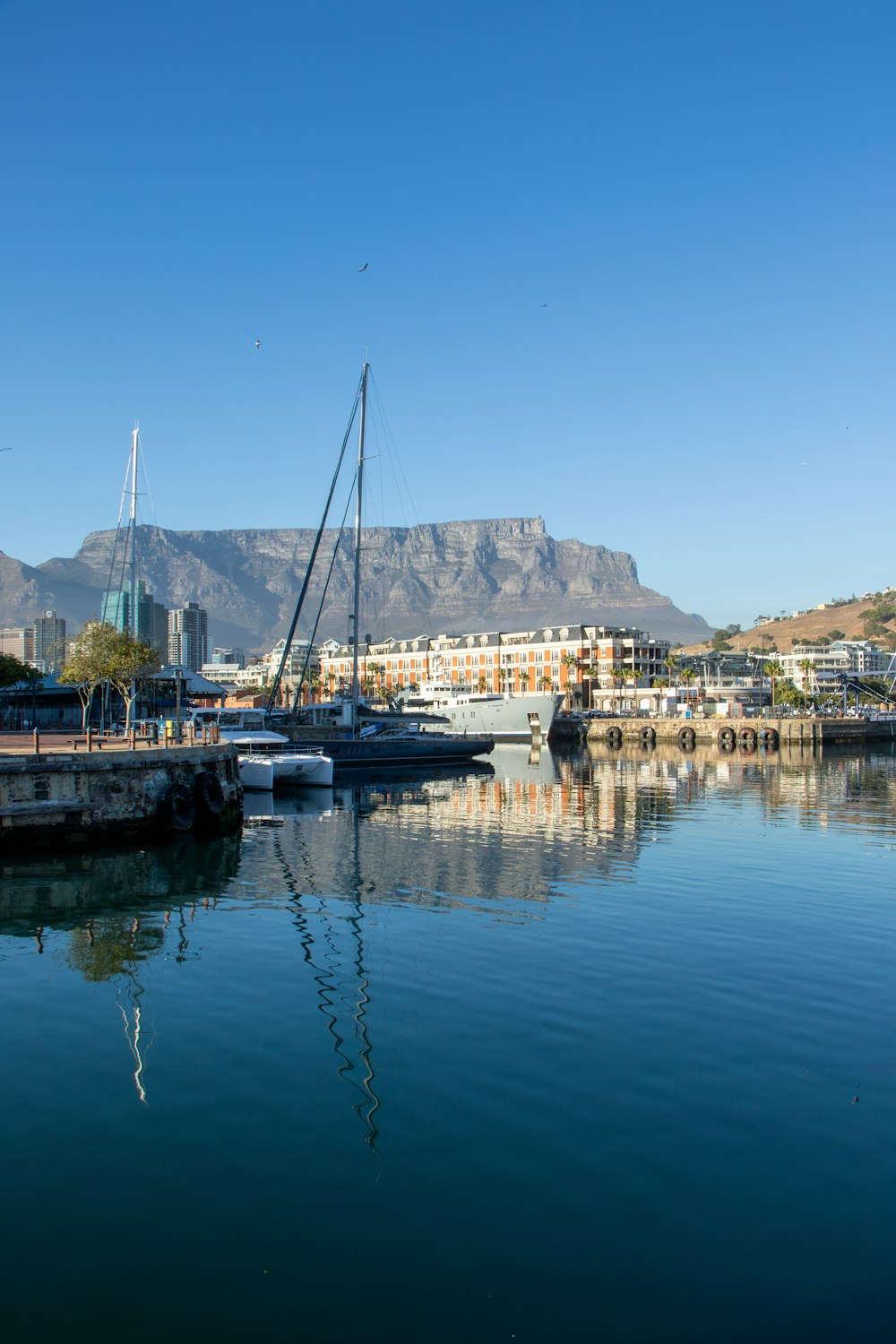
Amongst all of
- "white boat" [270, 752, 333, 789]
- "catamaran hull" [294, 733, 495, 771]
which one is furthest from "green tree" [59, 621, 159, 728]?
"catamaran hull" [294, 733, 495, 771]

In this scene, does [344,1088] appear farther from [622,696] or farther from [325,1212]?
[622,696]

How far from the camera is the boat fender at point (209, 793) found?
40688 mm

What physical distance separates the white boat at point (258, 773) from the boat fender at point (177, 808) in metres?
21.9

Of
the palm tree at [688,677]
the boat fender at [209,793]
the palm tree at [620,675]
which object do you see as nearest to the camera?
the boat fender at [209,793]

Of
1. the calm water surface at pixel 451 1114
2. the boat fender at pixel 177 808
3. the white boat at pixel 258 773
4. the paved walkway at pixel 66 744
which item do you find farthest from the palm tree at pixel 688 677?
the calm water surface at pixel 451 1114

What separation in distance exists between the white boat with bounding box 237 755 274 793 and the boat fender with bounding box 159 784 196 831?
21.9 m

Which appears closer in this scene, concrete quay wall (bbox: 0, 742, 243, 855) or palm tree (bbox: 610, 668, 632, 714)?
concrete quay wall (bbox: 0, 742, 243, 855)

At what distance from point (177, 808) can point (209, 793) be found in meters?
2.13

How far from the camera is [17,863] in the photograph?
32.3 meters

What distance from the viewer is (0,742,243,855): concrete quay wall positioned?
34.0m

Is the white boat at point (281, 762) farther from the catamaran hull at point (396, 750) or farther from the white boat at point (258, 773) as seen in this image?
the catamaran hull at point (396, 750)

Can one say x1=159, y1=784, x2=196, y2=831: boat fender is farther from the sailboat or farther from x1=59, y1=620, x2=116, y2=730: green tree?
the sailboat

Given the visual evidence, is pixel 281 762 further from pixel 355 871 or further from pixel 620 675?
pixel 620 675

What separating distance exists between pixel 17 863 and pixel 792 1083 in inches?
1021
